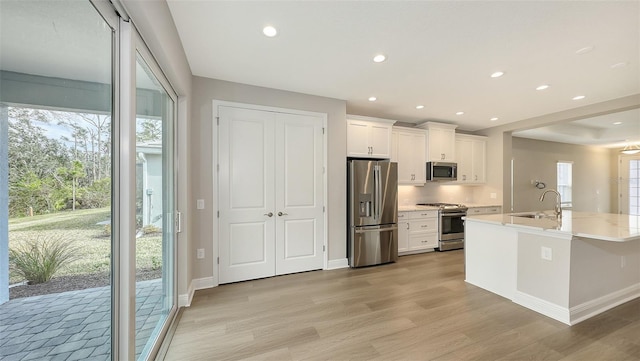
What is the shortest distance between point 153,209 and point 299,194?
188 cm

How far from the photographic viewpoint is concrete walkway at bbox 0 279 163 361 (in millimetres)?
771

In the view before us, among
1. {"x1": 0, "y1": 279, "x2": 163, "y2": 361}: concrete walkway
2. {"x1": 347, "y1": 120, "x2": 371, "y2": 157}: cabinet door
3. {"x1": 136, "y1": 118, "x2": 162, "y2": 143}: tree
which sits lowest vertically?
{"x1": 0, "y1": 279, "x2": 163, "y2": 361}: concrete walkway

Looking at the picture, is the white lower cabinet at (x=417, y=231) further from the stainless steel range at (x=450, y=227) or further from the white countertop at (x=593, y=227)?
the white countertop at (x=593, y=227)

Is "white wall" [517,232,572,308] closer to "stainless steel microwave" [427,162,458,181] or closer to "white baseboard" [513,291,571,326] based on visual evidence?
"white baseboard" [513,291,571,326]

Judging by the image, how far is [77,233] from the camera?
40.6 inches

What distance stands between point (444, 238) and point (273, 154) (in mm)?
3681

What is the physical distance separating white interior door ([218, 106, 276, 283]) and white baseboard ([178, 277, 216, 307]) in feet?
0.47

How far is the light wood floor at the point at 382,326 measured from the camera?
1874 mm

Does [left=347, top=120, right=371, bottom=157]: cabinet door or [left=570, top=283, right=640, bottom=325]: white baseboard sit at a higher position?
[left=347, top=120, right=371, bottom=157]: cabinet door

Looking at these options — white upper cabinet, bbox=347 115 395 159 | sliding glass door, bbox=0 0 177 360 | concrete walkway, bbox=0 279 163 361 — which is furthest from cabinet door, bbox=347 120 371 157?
concrete walkway, bbox=0 279 163 361

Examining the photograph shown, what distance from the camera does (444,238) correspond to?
4.75 m

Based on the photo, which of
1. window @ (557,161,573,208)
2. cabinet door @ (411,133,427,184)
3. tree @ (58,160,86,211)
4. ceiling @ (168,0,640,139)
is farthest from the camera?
window @ (557,161,573,208)

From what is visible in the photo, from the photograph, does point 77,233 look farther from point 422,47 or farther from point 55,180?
point 422,47

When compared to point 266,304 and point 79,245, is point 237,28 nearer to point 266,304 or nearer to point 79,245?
point 79,245
